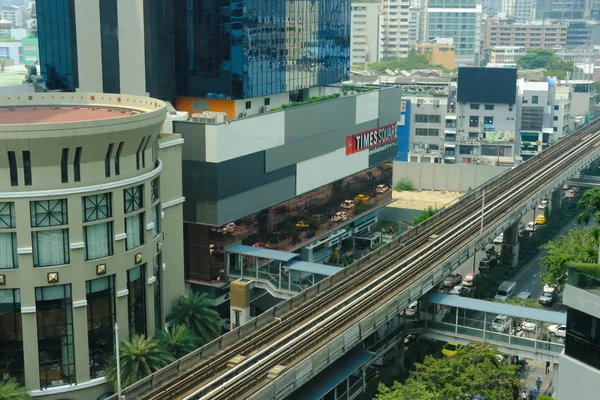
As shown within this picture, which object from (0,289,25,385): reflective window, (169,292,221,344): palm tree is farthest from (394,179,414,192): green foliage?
(0,289,25,385): reflective window

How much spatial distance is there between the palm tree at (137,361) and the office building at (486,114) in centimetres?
11379

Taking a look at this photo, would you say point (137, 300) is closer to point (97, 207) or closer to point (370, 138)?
point (97, 207)

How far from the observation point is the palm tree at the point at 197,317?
2574 inches

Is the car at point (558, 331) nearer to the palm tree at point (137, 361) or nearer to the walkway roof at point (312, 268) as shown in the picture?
the walkway roof at point (312, 268)

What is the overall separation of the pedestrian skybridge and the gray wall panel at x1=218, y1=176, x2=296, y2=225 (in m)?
17.6

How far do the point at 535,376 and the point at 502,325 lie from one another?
5082 mm

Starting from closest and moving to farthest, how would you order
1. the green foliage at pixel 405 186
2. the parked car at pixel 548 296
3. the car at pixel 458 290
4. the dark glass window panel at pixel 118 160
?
1. the dark glass window panel at pixel 118 160
2. the parked car at pixel 548 296
3. the car at pixel 458 290
4. the green foliage at pixel 405 186

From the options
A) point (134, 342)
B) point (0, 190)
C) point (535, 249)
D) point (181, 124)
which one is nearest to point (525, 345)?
point (134, 342)

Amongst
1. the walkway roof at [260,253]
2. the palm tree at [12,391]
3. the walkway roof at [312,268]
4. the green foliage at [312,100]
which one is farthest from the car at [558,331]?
the palm tree at [12,391]

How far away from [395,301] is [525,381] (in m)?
12.1

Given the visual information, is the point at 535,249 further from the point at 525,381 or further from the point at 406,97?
the point at 406,97

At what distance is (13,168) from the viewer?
171ft

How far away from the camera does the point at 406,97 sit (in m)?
160

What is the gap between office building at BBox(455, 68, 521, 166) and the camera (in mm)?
161250
